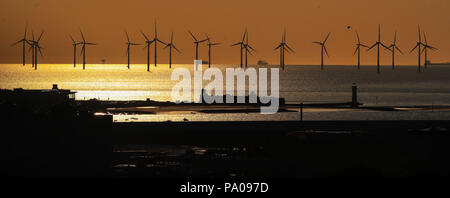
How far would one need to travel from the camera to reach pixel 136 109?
441ft

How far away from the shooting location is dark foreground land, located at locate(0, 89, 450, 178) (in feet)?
170

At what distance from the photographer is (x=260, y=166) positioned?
61.0 m

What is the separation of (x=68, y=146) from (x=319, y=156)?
73.3ft

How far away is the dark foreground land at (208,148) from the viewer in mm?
51844

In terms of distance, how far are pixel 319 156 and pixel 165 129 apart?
20.7 m

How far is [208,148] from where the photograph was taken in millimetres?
72125

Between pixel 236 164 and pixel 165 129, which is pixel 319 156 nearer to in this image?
pixel 236 164

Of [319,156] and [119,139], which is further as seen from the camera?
[119,139]
